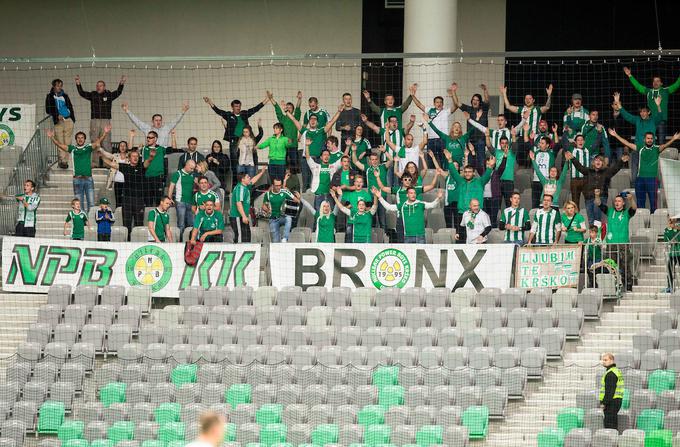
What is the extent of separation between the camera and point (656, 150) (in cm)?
2103

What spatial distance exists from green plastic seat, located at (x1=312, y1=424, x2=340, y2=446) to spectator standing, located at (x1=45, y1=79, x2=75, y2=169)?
10040 mm

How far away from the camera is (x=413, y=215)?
789 inches

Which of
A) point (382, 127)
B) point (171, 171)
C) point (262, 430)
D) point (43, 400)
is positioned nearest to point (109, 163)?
point (171, 171)

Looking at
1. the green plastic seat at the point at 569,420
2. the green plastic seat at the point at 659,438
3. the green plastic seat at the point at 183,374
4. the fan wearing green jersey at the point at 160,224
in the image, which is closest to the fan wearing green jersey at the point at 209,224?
the fan wearing green jersey at the point at 160,224

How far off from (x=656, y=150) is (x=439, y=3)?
16.7ft

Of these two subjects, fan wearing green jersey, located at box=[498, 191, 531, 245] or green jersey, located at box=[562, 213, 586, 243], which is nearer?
green jersey, located at box=[562, 213, 586, 243]

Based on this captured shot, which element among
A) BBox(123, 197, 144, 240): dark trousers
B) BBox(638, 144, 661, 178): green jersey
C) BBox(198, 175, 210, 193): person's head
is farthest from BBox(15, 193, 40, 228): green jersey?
BBox(638, 144, 661, 178): green jersey

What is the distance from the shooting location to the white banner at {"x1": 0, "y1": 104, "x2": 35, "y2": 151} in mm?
24172

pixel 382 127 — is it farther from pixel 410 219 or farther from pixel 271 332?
pixel 271 332

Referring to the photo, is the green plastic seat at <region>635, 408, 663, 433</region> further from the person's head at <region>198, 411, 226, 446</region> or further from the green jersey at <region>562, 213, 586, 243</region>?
the person's head at <region>198, 411, 226, 446</region>

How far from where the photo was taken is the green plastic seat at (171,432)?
51.9 feet

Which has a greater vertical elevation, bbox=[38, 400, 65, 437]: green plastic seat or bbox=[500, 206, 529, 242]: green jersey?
bbox=[500, 206, 529, 242]: green jersey

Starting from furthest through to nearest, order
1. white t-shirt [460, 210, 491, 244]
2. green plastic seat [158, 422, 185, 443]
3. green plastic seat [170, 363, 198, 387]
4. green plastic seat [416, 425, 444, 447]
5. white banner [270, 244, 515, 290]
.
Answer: white t-shirt [460, 210, 491, 244] → white banner [270, 244, 515, 290] → green plastic seat [170, 363, 198, 387] → green plastic seat [158, 422, 185, 443] → green plastic seat [416, 425, 444, 447]

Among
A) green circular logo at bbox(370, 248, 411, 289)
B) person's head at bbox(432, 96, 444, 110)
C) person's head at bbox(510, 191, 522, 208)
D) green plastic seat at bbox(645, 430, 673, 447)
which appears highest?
person's head at bbox(432, 96, 444, 110)
